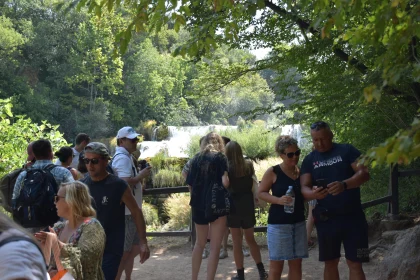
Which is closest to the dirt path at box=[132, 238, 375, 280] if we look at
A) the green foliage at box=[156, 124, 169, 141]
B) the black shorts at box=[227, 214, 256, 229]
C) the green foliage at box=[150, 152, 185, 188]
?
the black shorts at box=[227, 214, 256, 229]

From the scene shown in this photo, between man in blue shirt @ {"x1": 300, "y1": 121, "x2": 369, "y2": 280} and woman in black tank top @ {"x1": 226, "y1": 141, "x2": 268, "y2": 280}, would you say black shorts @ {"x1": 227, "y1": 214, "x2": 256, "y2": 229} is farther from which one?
man in blue shirt @ {"x1": 300, "y1": 121, "x2": 369, "y2": 280}

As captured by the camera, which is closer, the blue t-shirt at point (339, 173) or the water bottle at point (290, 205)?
the blue t-shirt at point (339, 173)

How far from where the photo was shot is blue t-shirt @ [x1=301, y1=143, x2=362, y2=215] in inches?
219

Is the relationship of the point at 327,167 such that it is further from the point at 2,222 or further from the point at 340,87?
the point at 2,222

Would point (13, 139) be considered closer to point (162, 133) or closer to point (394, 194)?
point (394, 194)

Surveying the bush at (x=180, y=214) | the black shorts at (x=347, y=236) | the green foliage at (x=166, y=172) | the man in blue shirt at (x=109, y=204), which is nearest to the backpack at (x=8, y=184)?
the man in blue shirt at (x=109, y=204)

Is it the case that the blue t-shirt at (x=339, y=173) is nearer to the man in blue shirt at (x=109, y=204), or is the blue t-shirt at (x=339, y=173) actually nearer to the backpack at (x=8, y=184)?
the man in blue shirt at (x=109, y=204)

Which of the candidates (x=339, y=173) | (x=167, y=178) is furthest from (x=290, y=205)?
(x=167, y=178)

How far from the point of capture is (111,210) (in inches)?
207

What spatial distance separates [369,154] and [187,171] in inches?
186

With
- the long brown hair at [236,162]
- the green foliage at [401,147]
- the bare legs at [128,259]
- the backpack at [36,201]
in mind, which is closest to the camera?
the green foliage at [401,147]

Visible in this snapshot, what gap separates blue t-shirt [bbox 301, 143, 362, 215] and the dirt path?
6.87ft

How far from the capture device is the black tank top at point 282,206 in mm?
5801

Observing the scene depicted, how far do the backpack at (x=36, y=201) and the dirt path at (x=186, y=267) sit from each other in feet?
10.2
